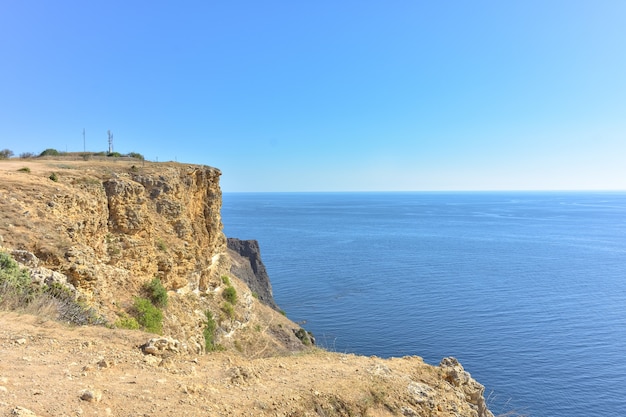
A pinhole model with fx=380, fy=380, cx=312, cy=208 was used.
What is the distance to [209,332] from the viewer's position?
26.0 m

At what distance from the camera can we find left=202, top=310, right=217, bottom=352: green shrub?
25.1 m

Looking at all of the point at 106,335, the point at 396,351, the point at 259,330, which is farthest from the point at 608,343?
the point at 106,335

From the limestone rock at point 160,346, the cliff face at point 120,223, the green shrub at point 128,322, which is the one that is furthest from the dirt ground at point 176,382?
the green shrub at point 128,322

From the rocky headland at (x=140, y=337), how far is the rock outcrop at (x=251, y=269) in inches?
1074

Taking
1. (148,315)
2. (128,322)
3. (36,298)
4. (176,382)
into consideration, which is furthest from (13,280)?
(148,315)

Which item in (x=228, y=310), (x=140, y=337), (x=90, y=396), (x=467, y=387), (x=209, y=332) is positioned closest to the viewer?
(x=90, y=396)

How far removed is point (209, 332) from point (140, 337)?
15736 millimetres

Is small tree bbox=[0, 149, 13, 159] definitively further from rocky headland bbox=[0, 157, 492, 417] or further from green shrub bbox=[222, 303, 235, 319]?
green shrub bbox=[222, 303, 235, 319]

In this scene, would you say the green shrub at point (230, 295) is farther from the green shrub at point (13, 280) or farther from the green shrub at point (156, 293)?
the green shrub at point (13, 280)

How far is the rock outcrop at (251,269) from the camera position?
57.5 metres

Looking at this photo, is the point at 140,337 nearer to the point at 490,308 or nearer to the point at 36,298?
the point at 36,298

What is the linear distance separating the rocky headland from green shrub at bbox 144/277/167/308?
360mm

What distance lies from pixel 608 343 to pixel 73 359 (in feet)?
160

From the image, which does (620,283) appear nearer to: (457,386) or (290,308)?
(290,308)
